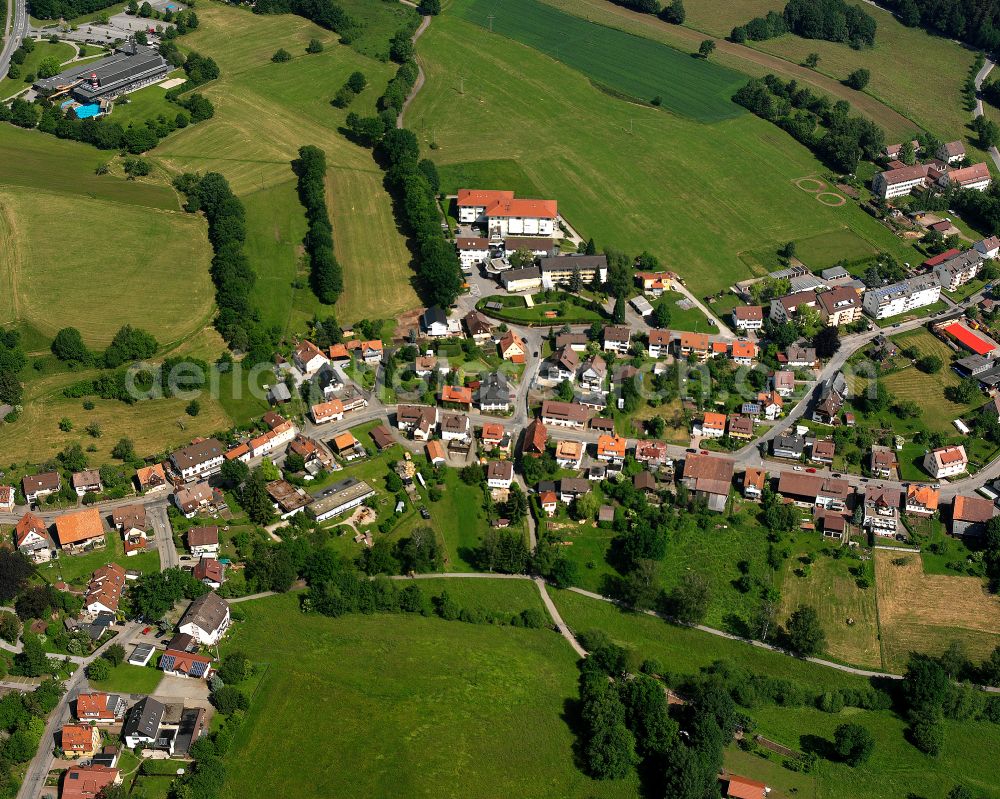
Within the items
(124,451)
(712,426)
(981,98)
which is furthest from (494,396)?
(981,98)

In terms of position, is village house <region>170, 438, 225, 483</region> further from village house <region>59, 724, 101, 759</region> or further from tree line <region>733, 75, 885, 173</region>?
tree line <region>733, 75, 885, 173</region>

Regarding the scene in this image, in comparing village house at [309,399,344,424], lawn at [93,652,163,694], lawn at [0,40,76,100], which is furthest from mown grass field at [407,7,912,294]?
lawn at [93,652,163,694]

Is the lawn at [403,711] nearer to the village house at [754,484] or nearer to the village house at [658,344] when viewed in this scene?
the village house at [754,484]

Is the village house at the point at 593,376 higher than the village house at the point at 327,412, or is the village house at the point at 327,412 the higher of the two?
the village house at the point at 593,376

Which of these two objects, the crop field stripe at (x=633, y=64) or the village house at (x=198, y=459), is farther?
the crop field stripe at (x=633, y=64)

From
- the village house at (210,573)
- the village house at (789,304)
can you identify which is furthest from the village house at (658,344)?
the village house at (210,573)

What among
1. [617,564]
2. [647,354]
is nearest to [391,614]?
[617,564]

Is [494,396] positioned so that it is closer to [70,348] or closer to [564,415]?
[564,415]

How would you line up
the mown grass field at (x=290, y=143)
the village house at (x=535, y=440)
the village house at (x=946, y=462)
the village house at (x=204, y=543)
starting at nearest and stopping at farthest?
the village house at (x=204, y=543)
the village house at (x=946, y=462)
the village house at (x=535, y=440)
the mown grass field at (x=290, y=143)
